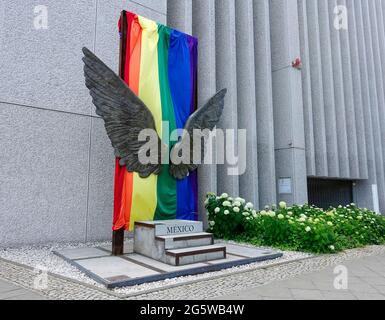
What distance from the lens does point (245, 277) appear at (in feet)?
14.2

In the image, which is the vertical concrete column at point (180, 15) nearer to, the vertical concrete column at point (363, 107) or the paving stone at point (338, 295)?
the paving stone at point (338, 295)

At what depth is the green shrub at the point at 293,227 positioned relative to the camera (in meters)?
6.51

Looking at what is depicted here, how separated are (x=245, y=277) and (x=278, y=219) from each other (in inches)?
115

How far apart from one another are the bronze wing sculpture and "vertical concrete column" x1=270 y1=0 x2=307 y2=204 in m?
5.73

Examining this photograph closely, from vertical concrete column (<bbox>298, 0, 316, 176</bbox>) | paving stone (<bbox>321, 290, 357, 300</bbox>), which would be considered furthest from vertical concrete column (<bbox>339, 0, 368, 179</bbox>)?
paving stone (<bbox>321, 290, 357, 300</bbox>)

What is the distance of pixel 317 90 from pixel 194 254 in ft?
33.6

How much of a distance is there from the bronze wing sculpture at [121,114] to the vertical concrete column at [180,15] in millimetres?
4268

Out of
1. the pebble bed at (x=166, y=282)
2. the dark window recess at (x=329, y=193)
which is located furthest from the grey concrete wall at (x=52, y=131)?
the dark window recess at (x=329, y=193)

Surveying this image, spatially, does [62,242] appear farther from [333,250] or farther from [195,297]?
[333,250]

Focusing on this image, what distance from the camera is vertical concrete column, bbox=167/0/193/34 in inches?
352
